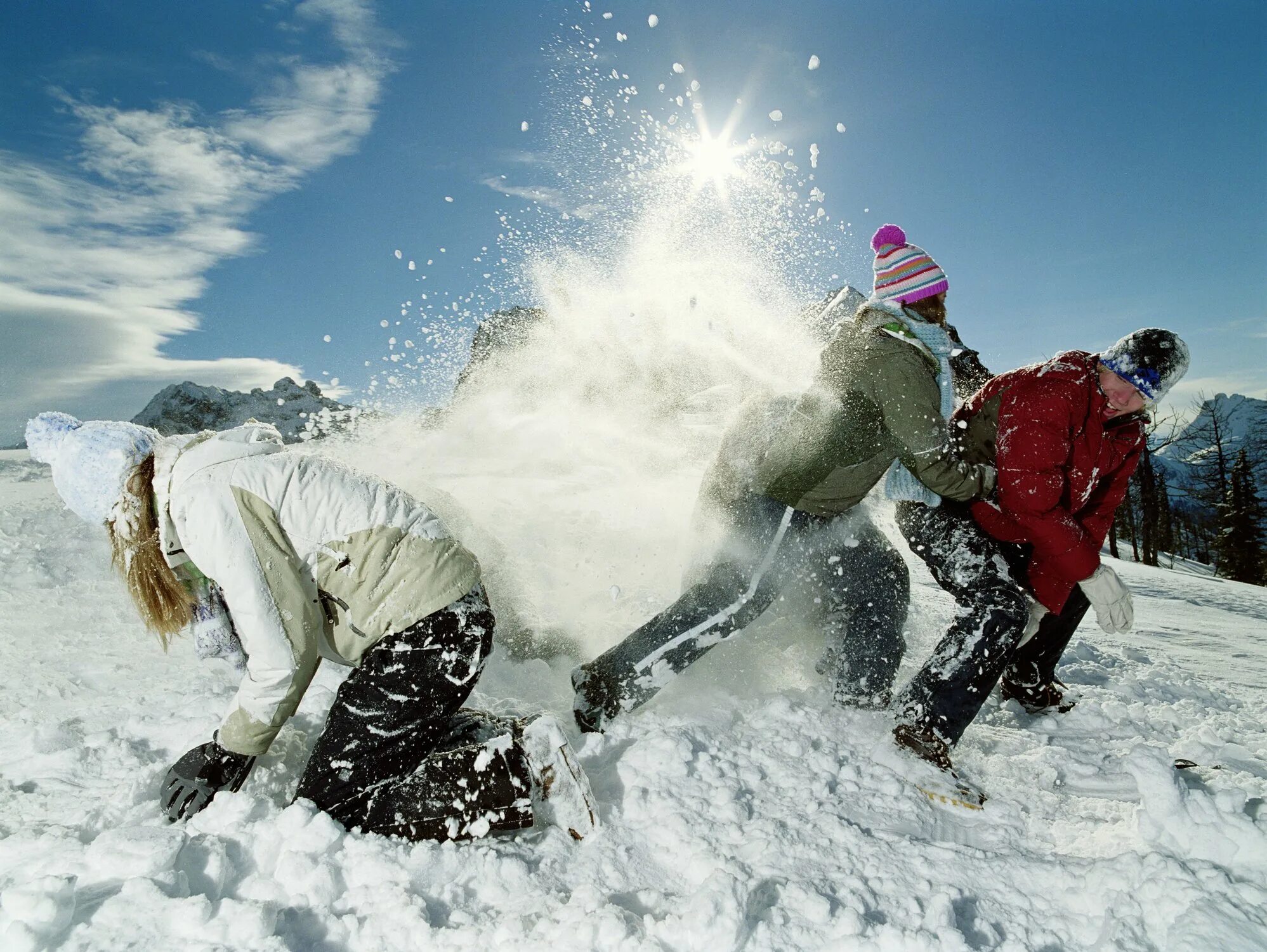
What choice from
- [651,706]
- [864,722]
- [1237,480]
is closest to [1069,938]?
[864,722]

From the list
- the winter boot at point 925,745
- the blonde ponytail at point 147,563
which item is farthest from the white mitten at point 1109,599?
the blonde ponytail at point 147,563

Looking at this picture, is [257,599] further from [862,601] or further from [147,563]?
[862,601]

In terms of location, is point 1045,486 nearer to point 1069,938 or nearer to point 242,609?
point 1069,938

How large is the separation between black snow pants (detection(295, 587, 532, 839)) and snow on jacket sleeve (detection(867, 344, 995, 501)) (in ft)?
5.72

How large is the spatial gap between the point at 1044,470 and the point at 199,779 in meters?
3.12

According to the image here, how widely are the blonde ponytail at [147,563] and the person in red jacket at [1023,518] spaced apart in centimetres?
253

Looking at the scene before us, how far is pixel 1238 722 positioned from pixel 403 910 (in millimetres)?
3855

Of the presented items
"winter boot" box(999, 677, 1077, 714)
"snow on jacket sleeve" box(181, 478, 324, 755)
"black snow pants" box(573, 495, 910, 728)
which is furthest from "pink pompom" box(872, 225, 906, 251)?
"snow on jacket sleeve" box(181, 478, 324, 755)

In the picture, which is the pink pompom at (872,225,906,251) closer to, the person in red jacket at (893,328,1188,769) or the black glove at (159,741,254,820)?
the person in red jacket at (893,328,1188,769)

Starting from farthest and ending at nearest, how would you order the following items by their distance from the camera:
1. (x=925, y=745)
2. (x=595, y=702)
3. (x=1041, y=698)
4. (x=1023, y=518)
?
(x=1041, y=698) < (x=1023, y=518) < (x=595, y=702) < (x=925, y=745)

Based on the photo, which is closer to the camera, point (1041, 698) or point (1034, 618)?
point (1034, 618)

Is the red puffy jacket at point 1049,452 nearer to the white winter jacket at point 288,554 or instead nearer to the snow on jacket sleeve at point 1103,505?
the snow on jacket sleeve at point 1103,505

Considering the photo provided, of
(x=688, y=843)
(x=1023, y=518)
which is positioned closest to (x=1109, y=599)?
(x=1023, y=518)

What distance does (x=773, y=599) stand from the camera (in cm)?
313
